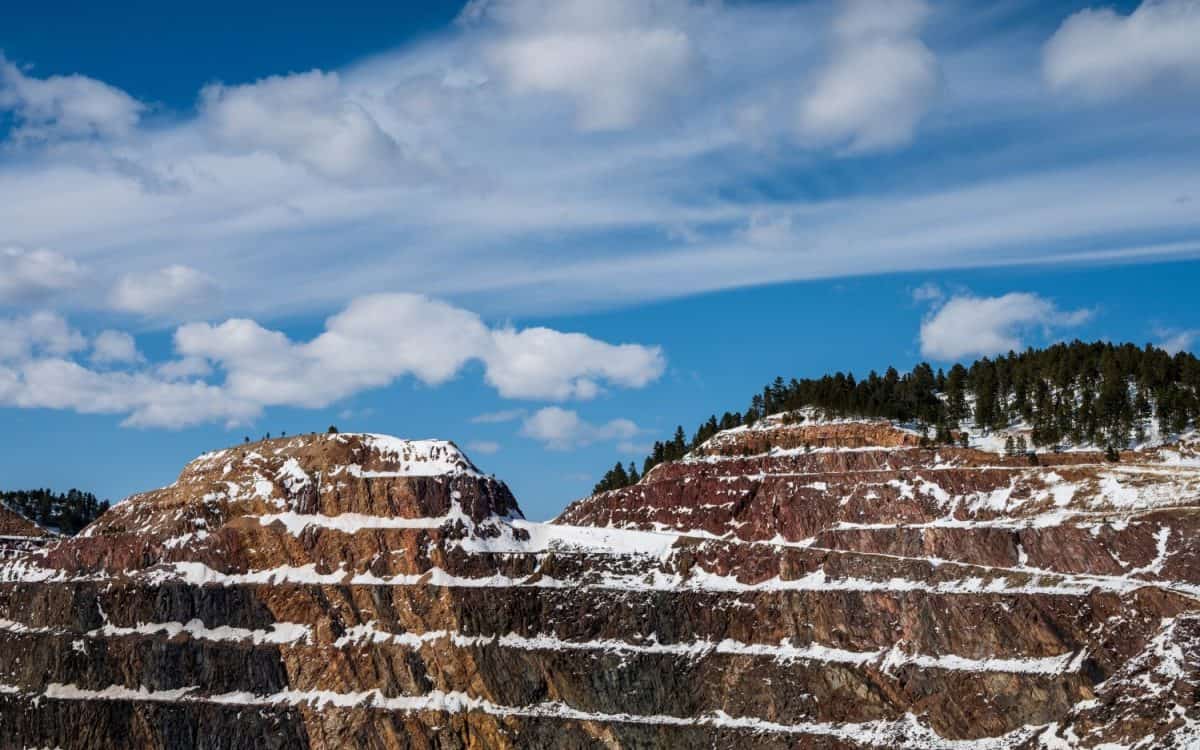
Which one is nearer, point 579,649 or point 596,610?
point 579,649

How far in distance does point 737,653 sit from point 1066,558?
38.5 metres

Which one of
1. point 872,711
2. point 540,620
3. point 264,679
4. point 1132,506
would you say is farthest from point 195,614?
point 1132,506

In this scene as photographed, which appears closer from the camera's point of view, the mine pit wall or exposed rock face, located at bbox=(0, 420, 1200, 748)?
the mine pit wall

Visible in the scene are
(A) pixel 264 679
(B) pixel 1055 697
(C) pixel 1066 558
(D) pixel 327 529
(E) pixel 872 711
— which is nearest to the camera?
(B) pixel 1055 697

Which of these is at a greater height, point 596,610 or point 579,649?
point 596,610

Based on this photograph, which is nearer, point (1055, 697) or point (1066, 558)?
point (1055, 697)

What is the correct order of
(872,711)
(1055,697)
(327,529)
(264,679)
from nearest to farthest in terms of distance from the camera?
(1055,697), (872,711), (264,679), (327,529)

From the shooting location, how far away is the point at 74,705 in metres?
156

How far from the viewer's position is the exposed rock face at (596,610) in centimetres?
13600

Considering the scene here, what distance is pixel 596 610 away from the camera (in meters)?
157

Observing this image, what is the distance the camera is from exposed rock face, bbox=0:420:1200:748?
13600 cm

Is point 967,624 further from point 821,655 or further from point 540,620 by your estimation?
point 540,620

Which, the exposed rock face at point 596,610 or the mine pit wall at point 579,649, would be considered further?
the exposed rock face at point 596,610

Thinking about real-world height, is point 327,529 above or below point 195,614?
above
